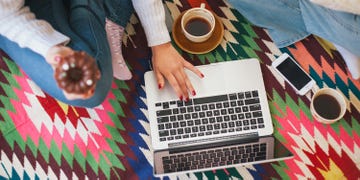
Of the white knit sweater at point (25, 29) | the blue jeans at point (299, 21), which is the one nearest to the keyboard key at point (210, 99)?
the blue jeans at point (299, 21)

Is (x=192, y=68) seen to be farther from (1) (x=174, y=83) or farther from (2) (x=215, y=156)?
(2) (x=215, y=156)

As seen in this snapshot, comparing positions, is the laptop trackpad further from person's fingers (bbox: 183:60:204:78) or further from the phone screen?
the phone screen

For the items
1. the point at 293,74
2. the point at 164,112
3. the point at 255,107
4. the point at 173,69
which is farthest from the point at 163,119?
the point at 293,74

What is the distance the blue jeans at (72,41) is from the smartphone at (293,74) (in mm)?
450

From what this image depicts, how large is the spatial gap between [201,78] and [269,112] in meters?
0.19

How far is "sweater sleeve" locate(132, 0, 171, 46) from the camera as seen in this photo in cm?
91

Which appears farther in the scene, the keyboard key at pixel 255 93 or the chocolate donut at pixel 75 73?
the keyboard key at pixel 255 93

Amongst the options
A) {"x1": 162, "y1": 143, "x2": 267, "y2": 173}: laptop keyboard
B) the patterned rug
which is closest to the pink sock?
the patterned rug

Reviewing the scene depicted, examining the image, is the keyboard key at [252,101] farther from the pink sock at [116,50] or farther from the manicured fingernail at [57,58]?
the manicured fingernail at [57,58]

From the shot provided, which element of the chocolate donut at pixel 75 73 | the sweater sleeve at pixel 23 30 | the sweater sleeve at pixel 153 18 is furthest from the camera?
the sweater sleeve at pixel 153 18

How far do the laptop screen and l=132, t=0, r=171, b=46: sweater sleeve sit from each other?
27 cm

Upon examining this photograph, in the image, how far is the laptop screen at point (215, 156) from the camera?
95 cm

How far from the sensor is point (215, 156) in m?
0.96

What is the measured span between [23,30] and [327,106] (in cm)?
74
